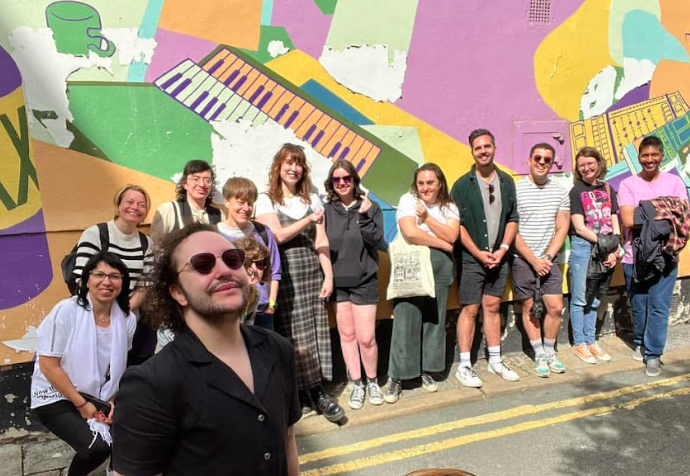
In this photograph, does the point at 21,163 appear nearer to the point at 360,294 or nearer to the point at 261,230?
the point at 261,230

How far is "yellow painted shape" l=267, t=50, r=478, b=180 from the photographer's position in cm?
466

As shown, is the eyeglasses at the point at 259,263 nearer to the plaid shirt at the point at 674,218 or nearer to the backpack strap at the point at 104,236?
the backpack strap at the point at 104,236

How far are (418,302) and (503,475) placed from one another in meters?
1.57

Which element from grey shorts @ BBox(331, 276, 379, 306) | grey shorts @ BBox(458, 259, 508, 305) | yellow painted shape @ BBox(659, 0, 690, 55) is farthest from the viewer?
yellow painted shape @ BBox(659, 0, 690, 55)

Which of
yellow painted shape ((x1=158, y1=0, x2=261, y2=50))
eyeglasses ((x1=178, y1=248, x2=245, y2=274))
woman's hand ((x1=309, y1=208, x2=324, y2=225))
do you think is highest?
yellow painted shape ((x1=158, y1=0, x2=261, y2=50))

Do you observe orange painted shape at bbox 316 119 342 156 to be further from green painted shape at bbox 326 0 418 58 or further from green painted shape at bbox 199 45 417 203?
green painted shape at bbox 326 0 418 58

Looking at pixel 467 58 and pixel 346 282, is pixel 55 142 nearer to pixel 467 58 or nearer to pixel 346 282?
pixel 346 282

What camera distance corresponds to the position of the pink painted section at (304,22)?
4566mm

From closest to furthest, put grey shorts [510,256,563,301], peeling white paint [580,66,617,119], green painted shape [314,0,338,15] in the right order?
green painted shape [314,0,338,15], grey shorts [510,256,563,301], peeling white paint [580,66,617,119]

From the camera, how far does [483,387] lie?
4855 millimetres

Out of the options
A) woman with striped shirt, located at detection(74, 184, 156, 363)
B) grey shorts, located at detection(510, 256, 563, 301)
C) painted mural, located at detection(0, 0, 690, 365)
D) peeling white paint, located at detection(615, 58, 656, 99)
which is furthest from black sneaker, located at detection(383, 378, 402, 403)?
peeling white paint, located at detection(615, 58, 656, 99)

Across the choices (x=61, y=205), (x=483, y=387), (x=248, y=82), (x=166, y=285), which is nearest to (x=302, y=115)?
(x=248, y=82)

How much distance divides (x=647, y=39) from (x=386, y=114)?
11.2 ft

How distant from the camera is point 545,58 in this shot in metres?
5.54
